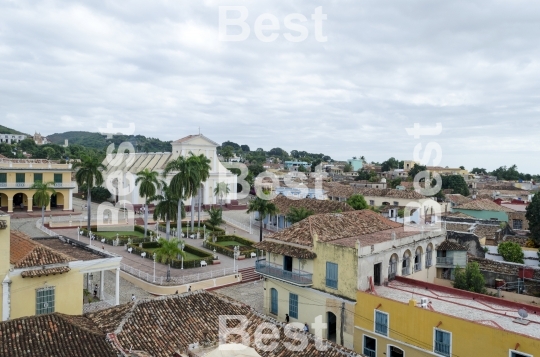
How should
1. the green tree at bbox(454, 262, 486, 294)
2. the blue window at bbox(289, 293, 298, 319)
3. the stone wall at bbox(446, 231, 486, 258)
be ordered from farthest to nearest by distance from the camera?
the stone wall at bbox(446, 231, 486, 258), the green tree at bbox(454, 262, 486, 294), the blue window at bbox(289, 293, 298, 319)

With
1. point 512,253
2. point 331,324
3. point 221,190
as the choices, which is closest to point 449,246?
point 512,253

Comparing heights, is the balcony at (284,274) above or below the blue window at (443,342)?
above

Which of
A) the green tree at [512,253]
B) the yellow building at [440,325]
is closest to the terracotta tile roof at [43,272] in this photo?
the yellow building at [440,325]

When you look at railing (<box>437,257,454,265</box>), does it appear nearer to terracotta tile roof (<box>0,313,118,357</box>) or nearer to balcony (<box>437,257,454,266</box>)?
balcony (<box>437,257,454,266</box>)

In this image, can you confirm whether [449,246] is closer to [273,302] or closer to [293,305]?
[293,305]

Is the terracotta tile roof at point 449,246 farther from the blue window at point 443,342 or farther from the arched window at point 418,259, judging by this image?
the blue window at point 443,342

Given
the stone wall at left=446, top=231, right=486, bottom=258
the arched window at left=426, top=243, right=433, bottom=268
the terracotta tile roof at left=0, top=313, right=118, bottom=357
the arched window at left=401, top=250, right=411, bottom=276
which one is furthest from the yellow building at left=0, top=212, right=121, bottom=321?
the stone wall at left=446, top=231, right=486, bottom=258

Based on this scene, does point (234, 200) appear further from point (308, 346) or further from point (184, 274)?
point (308, 346)
